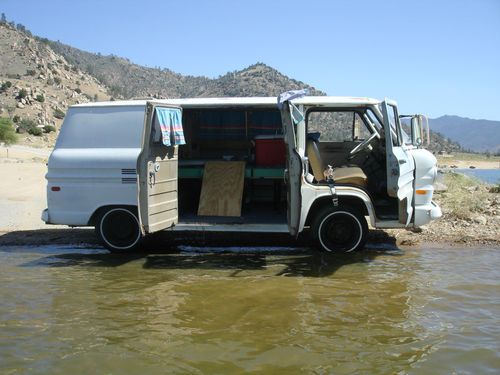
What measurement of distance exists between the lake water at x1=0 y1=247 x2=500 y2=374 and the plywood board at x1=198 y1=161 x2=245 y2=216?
1.11 meters

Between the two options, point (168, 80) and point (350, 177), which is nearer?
point (350, 177)

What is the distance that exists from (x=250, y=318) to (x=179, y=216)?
418 cm

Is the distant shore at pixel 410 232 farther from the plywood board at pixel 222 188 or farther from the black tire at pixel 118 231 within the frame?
the plywood board at pixel 222 188

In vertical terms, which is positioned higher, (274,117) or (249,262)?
(274,117)

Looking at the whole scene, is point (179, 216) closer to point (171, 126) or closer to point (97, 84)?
point (171, 126)

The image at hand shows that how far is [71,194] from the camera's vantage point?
8766 mm

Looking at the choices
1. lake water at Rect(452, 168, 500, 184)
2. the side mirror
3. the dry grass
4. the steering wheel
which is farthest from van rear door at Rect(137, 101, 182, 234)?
lake water at Rect(452, 168, 500, 184)

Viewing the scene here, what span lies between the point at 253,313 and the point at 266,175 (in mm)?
4102

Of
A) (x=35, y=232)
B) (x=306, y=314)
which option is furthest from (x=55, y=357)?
(x=35, y=232)

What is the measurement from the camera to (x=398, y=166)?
7.97 metres

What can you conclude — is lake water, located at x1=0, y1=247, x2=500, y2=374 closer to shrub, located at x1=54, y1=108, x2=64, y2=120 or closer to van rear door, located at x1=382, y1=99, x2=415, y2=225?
van rear door, located at x1=382, y1=99, x2=415, y2=225

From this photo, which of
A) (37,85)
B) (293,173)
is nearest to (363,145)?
(293,173)

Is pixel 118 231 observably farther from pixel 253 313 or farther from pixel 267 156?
pixel 253 313

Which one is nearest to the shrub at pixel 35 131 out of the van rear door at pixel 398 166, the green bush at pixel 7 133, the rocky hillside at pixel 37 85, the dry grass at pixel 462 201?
the rocky hillside at pixel 37 85
